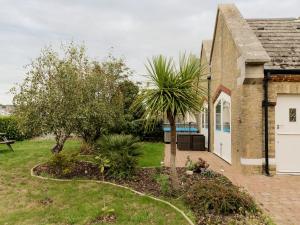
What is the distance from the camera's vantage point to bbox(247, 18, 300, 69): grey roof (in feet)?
28.3

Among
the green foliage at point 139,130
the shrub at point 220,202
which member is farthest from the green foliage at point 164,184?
the green foliage at point 139,130

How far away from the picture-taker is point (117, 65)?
1407 cm

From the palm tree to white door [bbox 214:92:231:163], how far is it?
480cm

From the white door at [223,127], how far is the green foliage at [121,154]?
4.37m

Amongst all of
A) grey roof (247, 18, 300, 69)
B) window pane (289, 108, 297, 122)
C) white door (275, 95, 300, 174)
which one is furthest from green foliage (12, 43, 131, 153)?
window pane (289, 108, 297, 122)

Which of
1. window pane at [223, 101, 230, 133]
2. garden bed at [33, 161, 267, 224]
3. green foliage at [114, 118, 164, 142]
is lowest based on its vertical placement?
garden bed at [33, 161, 267, 224]

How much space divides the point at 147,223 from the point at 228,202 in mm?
1669

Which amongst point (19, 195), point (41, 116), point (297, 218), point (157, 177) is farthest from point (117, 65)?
point (297, 218)

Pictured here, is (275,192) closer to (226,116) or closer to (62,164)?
(226,116)

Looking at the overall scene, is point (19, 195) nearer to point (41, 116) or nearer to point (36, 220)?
point (36, 220)

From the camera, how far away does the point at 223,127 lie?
11.4m

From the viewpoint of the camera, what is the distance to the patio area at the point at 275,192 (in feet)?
16.7

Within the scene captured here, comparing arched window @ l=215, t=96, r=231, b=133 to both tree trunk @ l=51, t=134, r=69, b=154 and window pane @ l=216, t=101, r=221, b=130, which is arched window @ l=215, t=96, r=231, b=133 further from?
tree trunk @ l=51, t=134, r=69, b=154

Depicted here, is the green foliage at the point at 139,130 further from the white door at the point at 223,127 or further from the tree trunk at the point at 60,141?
the tree trunk at the point at 60,141
